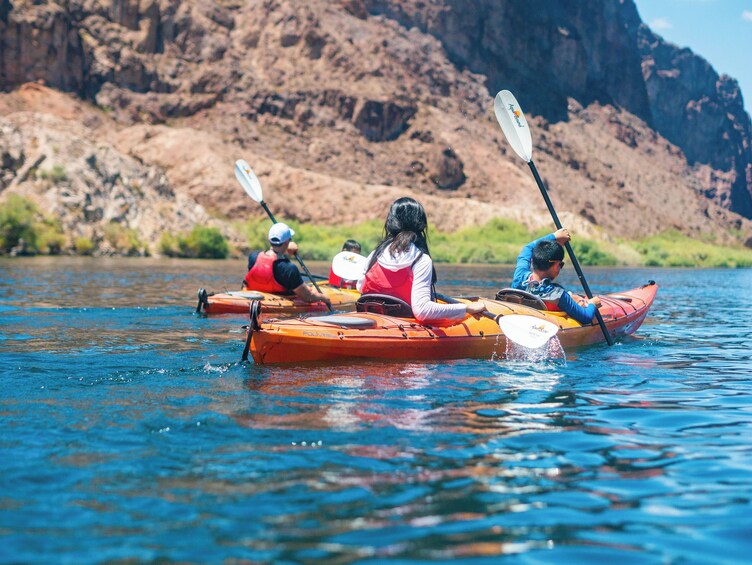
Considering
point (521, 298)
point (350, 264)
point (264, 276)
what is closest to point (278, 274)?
point (264, 276)

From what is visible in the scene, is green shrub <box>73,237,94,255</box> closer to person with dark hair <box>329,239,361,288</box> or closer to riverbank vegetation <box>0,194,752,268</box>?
riverbank vegetation <box>0,194,752,268</box>

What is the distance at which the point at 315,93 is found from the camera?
5569 centimetres

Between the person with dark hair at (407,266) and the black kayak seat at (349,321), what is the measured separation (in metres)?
0.34

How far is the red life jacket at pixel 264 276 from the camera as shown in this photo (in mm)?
12023

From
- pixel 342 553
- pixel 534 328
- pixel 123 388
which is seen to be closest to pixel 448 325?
pixel 534 328

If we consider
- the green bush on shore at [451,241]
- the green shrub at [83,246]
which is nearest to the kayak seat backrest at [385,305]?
the green shrub at [83,246]

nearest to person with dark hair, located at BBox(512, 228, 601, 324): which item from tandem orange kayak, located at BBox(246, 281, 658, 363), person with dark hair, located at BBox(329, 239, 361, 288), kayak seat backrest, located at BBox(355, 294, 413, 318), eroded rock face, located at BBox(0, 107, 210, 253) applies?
tandem orange kayak, located at BBox(246, 281, 658, 363)

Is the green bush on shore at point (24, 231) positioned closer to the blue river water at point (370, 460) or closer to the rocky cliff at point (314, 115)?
the rocky cliff at point (314, 115)

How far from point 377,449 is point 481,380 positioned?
2.40 m

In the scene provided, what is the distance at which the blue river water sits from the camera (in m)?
3.35

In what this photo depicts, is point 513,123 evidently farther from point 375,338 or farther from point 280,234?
point 375,338

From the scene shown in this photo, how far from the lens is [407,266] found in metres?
7.25

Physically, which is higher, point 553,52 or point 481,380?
point 553,52

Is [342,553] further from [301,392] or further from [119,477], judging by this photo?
[301,392]
